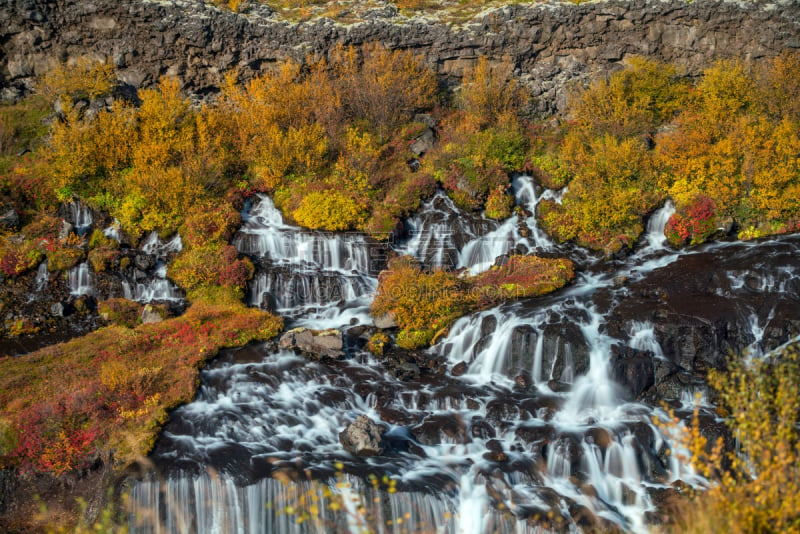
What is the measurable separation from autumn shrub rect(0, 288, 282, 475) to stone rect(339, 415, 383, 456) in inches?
189

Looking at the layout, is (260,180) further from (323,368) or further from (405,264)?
(323,368)

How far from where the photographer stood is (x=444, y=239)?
26000mm

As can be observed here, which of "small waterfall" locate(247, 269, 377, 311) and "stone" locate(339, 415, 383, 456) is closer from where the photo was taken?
"stone" locate(339, 415, 383, 456)

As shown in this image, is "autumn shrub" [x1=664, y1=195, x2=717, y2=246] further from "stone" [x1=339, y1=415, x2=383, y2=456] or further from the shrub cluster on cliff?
"stone" [x1=339, y1=415, x2=383, y2=456]

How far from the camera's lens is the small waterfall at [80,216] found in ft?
82.2

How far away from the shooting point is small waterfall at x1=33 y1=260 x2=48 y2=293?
22.5 meters

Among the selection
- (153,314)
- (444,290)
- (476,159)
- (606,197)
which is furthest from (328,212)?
(606,197)

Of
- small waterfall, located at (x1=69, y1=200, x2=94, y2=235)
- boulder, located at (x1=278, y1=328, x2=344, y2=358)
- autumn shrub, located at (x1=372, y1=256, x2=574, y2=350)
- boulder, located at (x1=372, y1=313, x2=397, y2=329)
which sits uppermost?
small waterfall, located at (x1=69, y1=200, x2=94, y2=235)

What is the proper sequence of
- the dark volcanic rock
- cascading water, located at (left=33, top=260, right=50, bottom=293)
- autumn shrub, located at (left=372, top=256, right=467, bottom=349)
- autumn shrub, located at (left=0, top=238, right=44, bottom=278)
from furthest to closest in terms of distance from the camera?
autumn shrub, located at (left=0, top=238, right=44, bottom=278) → cascading water, located at (left=33, top=260, right=50, bottom=293) → autumn shrub, located at (left=372, top=256, right=467, bottom=349) → the dark volcanic rock

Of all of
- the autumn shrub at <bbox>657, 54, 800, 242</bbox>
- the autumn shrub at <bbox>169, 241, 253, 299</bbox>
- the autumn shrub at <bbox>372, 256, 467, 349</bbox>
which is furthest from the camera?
the autumn shrub at <bbox>657, 54, 800, 242</bbox>

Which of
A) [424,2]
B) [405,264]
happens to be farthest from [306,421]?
[424,2]

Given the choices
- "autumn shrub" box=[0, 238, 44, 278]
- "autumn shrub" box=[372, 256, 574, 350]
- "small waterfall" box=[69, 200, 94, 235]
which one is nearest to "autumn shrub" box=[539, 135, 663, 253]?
"autumn shrub" box=[372, 256, 574, 350]

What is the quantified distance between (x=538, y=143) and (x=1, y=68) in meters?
29.7

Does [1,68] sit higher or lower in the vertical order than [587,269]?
higher
